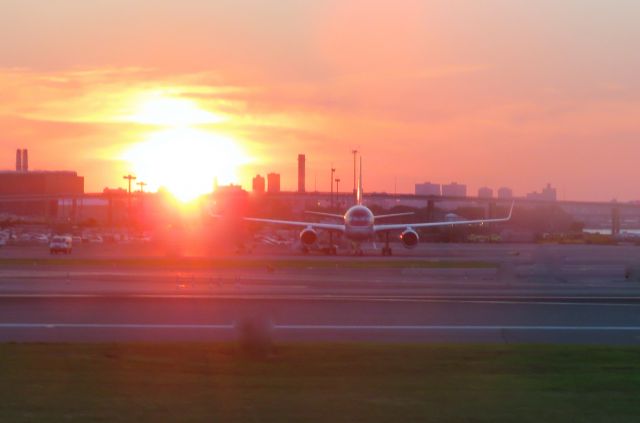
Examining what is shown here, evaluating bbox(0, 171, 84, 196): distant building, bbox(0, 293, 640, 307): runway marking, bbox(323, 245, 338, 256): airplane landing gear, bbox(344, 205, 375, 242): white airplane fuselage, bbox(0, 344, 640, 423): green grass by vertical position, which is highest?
bbox(0, 171, 84, 196): distant building

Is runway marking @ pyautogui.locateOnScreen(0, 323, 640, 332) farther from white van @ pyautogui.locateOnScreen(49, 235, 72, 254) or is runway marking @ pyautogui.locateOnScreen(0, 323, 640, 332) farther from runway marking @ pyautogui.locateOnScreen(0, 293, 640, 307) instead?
white van @ pyautogui.locateOnScreen(49, 235, 72, 254)

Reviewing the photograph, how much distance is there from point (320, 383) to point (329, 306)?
33.7ft

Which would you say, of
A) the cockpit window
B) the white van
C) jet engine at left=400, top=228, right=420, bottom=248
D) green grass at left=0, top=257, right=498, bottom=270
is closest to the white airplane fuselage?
the cockpit window

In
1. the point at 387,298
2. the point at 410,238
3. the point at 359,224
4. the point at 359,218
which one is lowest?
the point at 387,298

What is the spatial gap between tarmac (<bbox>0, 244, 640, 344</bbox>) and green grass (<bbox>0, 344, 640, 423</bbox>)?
1574 mm

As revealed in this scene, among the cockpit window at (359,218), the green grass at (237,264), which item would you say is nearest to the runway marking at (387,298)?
the green grass at (237,264)

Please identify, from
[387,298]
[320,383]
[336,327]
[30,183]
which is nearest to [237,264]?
[387,298]

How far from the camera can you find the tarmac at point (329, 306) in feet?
53.7

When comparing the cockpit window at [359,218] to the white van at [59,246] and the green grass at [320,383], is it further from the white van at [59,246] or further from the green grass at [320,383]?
the green grass at [320,383]

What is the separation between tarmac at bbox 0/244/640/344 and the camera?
16359mm

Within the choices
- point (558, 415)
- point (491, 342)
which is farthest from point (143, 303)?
point (558, 415)

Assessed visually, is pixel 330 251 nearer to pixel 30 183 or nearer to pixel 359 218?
pixel 359 218

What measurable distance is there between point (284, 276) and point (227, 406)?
22.9 meters

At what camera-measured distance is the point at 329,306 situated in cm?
2097
